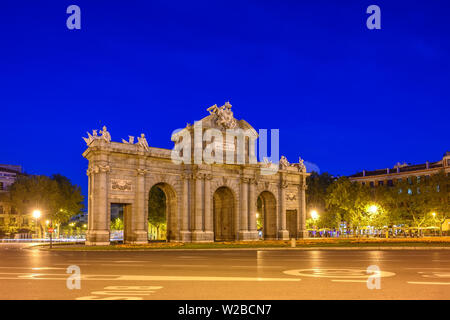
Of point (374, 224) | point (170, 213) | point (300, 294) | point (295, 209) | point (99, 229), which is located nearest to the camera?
point (300, 294)

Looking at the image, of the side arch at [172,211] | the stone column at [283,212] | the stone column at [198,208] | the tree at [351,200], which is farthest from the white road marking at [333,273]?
the tree at [351,200]

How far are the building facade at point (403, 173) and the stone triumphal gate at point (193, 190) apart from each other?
45300 millimetres

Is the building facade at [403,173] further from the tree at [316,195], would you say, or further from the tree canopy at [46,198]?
the tree canopy at [46,198]

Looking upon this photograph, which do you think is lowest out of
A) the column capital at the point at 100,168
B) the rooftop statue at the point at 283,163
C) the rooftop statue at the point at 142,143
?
the column capital at the point at 100,168

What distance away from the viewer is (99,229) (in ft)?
159

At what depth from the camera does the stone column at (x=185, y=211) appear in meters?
54.8

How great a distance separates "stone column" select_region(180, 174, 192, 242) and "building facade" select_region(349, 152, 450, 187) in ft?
199

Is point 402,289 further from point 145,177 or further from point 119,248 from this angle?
point 145,177

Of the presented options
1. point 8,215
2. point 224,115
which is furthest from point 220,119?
point 8,215

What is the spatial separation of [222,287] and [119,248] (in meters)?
28.0

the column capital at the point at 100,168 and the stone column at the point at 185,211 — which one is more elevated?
the column capital at the point at 100,168

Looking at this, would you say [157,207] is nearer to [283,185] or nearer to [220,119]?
[283,185]

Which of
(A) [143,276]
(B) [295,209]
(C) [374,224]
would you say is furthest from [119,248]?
(C) [374,224]

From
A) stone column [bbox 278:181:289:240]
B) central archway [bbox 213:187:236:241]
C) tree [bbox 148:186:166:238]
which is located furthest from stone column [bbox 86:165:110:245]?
tree [bbox 148:186:166:238]
